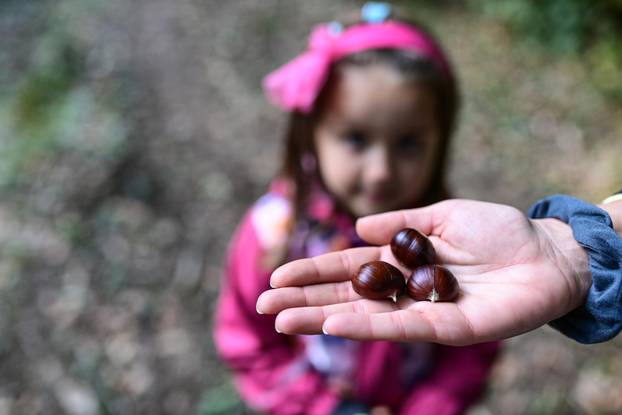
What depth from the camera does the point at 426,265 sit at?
68.6 inches

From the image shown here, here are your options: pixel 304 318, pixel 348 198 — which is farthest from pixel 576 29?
pixel 304 318

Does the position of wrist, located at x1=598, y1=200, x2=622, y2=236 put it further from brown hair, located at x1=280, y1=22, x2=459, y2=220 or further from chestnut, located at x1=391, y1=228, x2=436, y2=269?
brown hair, located at x1=280, y1=22, x2=459, y2=220

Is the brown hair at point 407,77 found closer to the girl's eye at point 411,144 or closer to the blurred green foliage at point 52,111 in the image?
the girl's eye at point 411,144

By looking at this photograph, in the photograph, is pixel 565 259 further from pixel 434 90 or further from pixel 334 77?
pixel 334 77

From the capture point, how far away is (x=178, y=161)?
4465 millimetres

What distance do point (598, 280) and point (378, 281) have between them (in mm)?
635

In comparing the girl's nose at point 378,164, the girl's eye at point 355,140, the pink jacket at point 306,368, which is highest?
the girl's eye at point 355,140

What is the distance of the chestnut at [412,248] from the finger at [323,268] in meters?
0.11

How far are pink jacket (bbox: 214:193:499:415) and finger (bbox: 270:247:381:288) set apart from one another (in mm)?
684

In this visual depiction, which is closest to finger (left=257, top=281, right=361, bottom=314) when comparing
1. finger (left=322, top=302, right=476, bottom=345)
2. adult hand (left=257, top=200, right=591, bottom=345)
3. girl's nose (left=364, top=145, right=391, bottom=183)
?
adult hand (left=257, top=200, right=591, bottom=345)

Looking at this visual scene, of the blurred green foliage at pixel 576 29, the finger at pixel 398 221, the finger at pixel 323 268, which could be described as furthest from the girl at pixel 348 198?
the blurred green foliage at pixel 576 29

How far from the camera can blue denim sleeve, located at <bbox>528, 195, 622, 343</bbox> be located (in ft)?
5.03

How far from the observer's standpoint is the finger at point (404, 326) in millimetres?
1419

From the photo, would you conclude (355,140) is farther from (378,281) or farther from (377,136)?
(378,281)
